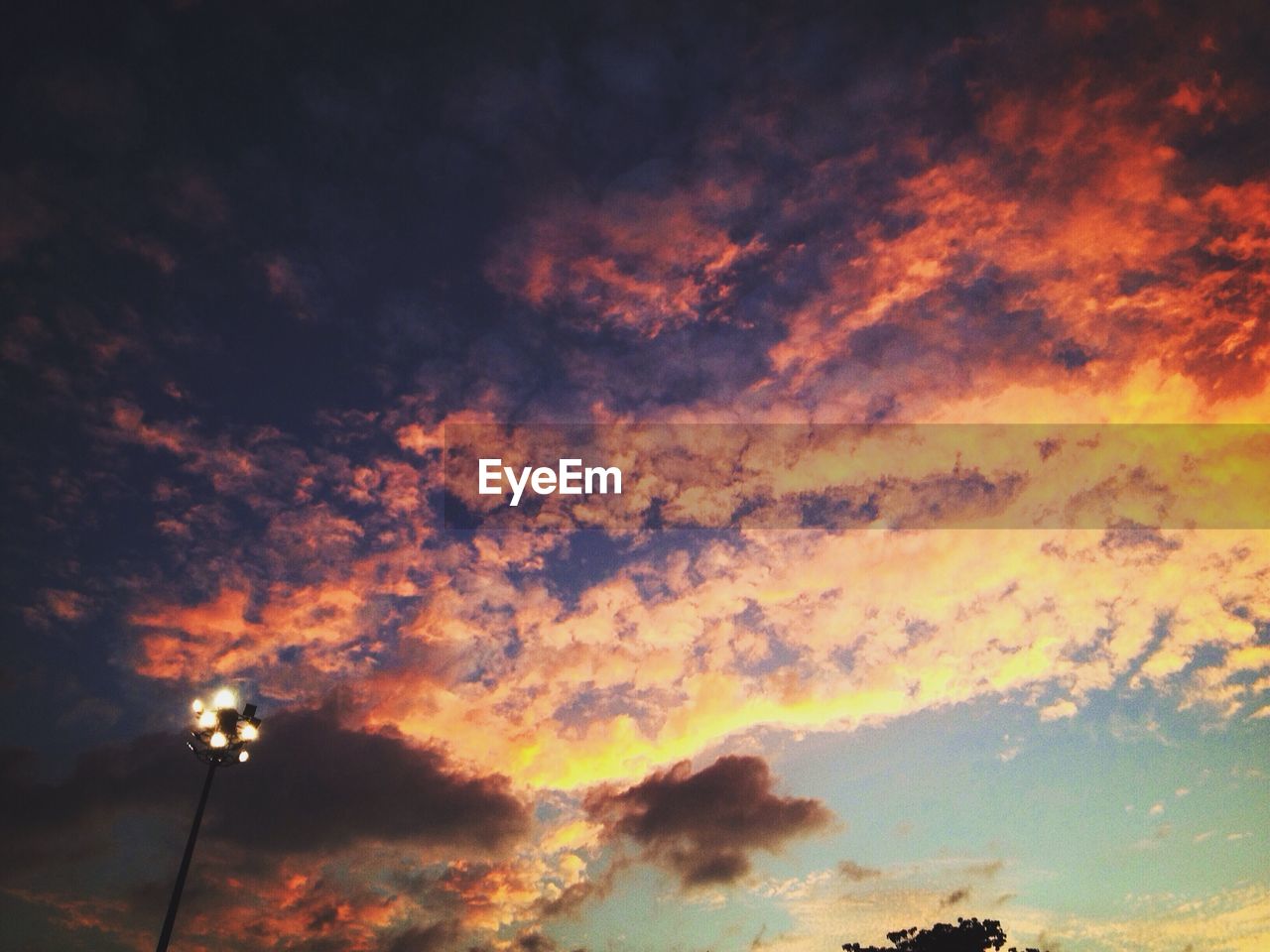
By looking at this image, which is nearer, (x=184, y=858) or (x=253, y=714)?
(x=184, y=858)

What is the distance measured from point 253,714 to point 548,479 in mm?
8968

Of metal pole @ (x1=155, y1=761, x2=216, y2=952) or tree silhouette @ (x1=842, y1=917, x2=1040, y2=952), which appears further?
tree silhouette @ (x1=842, y1=917, x2=1040, y2=952)

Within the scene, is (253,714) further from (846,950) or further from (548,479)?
(846,950)

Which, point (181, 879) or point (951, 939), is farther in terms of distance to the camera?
point (951, 939)

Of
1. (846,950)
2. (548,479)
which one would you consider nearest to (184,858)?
(548,479)

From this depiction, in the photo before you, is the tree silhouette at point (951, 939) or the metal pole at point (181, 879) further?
the tree silhouette at point (951, 939)

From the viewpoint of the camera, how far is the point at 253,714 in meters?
14.3

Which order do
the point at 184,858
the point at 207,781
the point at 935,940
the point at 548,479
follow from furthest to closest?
the point at 935,940 → the point at 548,479 → the point at 207,781 → the point at 184,858

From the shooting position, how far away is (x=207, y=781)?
45.7ft

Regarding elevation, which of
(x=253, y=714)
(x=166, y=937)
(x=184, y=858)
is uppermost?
(x=253, y=714)

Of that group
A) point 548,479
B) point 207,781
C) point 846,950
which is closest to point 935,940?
point 846,950

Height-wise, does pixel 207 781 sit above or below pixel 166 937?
above

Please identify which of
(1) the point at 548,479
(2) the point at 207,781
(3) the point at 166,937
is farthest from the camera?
(1) the point at 548,479

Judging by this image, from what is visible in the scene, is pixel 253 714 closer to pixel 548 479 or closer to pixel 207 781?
pixel 207 781
